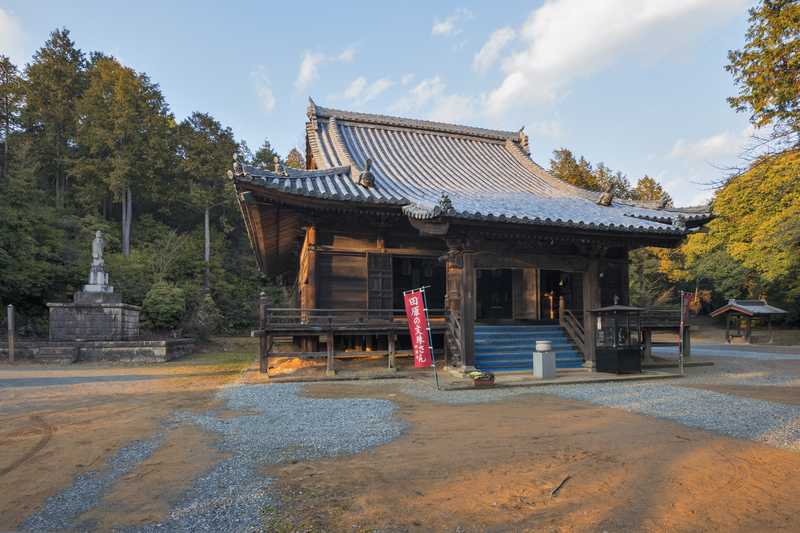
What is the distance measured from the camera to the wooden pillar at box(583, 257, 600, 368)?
40.1ft

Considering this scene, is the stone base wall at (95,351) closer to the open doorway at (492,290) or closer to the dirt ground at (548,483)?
the open doorway at (492,290)

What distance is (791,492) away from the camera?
13.1 feet

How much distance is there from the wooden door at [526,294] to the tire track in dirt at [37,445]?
1323 centimetres

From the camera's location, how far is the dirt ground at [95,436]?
403 cm

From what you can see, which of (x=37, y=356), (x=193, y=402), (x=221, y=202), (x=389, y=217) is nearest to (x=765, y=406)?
(x=389, y=217)

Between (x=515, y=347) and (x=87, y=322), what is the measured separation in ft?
58.2

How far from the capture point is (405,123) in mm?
19438

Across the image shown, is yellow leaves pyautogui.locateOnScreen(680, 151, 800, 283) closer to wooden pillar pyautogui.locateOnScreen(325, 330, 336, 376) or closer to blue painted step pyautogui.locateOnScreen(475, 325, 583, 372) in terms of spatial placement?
blue painted step pyautogui.locateOnScreen(475, 325, 583, 372)

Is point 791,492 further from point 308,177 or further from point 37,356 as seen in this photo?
point 37,356

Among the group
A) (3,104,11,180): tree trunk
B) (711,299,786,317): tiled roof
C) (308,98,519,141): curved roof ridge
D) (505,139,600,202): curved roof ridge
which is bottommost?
(711,299,786,317): tiled roof

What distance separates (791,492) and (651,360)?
39.3 feet

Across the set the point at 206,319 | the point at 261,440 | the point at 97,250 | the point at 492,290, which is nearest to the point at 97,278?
the point at 97,250

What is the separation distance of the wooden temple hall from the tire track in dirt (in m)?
4.76

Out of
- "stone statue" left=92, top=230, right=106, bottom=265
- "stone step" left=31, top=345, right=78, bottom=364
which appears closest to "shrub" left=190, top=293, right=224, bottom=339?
"stone statue" left=92, top=230, right=106, bottom=265
